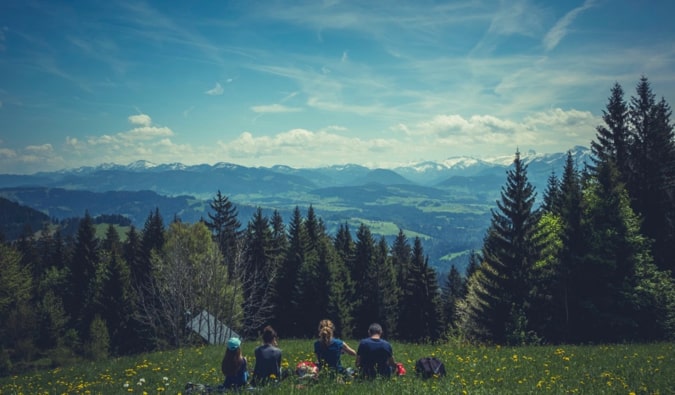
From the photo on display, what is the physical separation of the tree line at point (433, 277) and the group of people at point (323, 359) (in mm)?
19225

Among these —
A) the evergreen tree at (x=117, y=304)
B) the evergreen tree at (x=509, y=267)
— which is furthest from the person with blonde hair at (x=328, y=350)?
the evergreen tree at (x=117, y=304)

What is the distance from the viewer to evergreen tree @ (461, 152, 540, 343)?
29562mm

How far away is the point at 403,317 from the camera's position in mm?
51000

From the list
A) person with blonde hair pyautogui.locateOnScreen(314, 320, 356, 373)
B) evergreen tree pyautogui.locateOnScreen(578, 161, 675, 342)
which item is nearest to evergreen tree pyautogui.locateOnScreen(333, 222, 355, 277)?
evergreen tree pyautogui.locateOnScreen(578, 161, 675, 342)

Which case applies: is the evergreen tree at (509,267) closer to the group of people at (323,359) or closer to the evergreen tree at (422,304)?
the evergreen tree at (422,304)

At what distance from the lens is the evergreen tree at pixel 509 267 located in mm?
29562

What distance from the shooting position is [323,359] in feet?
32.8

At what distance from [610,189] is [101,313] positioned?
52.3m

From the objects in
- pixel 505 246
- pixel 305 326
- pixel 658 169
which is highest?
pixel 658 169

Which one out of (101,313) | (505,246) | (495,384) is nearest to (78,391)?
(495,384)

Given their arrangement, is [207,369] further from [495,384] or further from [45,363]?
[45,363]

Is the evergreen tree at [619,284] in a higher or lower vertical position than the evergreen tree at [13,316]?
higher

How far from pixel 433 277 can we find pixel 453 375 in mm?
41532

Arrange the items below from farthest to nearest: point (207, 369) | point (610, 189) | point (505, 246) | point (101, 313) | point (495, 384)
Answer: point (101, 313) < point (505, 246) < point (610, 189) < point (207, 369) < point (495, 384)
